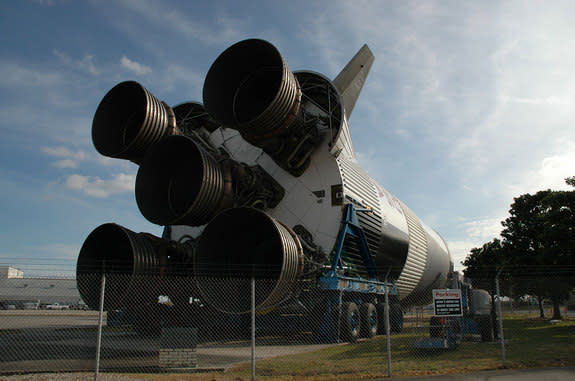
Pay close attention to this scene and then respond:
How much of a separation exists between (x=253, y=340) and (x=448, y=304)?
469cm

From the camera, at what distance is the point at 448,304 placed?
9805mm

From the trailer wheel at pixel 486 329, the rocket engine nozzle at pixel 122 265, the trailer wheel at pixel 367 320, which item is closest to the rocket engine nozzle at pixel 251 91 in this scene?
the rocket engine nozzle at pixel 122 265

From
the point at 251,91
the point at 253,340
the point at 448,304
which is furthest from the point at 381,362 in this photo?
the point at 251,91

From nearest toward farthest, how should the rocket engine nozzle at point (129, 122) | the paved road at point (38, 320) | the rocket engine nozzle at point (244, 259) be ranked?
1. the paved road at point (38, 320)
2. the rocket engine nozzle at point (244, 259)
3. the rocket engine nozzle at point (129, 122)

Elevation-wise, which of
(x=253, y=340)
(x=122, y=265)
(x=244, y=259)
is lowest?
(x=253, y=340)

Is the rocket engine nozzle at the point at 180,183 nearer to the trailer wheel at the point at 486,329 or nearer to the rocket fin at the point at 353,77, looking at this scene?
the rocket fin at the point at 353,77

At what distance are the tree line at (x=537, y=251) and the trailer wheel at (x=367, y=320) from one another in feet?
13.6

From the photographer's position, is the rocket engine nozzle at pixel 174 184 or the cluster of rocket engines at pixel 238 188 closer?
the cluster of rocket engines at pixel 238 188

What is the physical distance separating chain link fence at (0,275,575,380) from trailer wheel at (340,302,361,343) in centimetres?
3

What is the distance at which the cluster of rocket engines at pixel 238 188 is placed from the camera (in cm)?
1325

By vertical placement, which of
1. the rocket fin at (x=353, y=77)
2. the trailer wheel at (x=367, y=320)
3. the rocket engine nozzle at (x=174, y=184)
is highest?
the rocket fin at (x=353, y=77)

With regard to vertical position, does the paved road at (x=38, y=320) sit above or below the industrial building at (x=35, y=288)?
below

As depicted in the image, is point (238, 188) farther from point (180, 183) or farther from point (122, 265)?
point (122, 265)

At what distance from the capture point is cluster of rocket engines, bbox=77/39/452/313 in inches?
522
